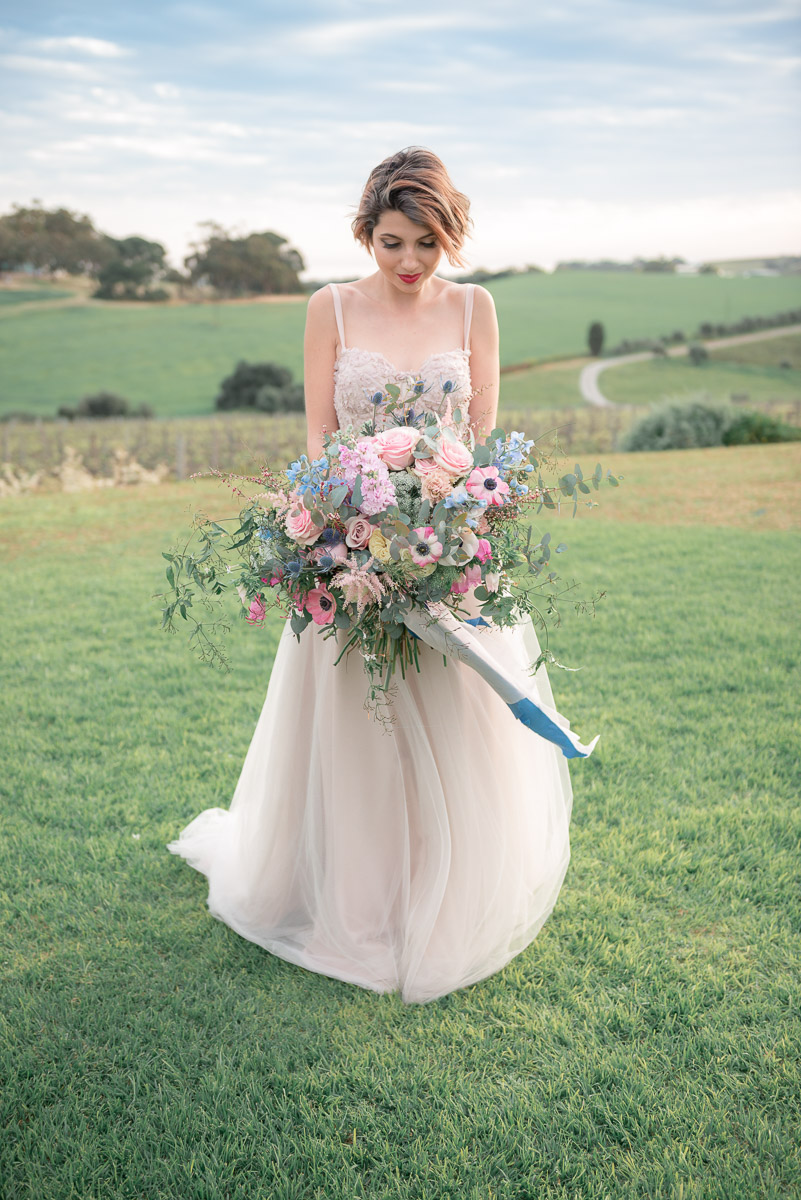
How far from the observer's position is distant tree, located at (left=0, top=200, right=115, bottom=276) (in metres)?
51.9

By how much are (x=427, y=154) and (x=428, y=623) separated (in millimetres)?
1796

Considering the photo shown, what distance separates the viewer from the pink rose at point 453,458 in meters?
2.48

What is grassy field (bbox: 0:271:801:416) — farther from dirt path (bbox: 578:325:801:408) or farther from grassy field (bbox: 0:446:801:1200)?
grassy field (bbox: 0:446:801:1200)

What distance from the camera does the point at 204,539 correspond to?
105 inches

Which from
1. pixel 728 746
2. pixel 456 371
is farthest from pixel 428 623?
pixel 728 746

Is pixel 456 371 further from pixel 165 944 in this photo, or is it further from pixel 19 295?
pixel 19 295

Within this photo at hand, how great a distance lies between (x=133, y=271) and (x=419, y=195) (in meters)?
63.4

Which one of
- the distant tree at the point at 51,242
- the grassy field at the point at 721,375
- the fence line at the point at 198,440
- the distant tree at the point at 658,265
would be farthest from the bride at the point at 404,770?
the distant tree at the point at 658,265

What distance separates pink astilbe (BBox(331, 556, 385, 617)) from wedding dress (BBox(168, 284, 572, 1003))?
28.0 inches

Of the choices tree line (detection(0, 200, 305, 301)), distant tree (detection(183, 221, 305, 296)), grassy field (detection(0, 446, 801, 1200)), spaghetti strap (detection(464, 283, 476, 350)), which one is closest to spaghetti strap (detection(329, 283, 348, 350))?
spaghetti strap (detection(464, 283, 476, 350))

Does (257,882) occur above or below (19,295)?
below

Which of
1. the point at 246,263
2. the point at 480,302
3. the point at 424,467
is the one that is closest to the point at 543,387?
the point at 246,263

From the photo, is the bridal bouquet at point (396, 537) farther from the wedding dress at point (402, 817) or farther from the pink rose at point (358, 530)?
the wedding dress at point (402, 817)

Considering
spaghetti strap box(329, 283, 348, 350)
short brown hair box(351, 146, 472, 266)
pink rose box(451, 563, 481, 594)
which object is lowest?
pink rose box(451, 563, 481, 594)
